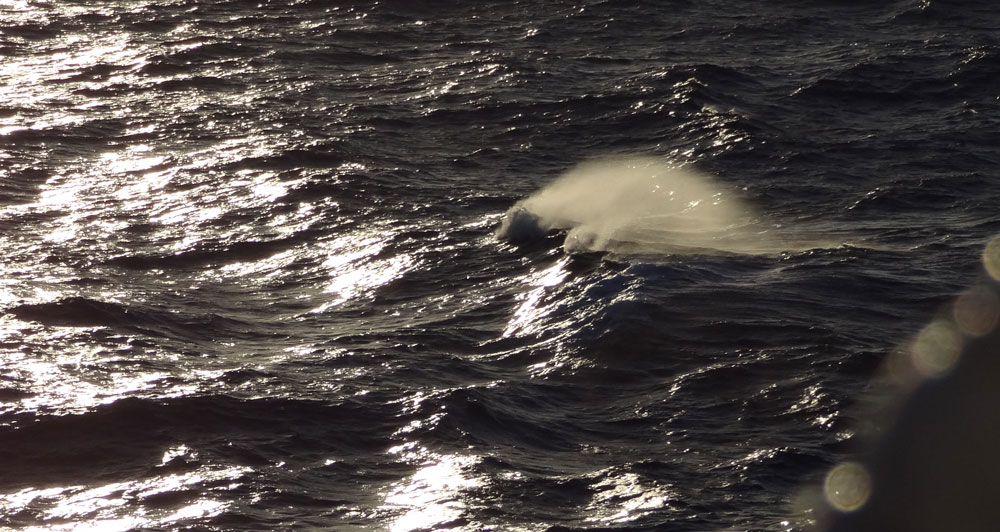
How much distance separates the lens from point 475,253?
733 inches

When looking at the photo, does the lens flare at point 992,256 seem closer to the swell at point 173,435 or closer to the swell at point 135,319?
the swell at point 173,435

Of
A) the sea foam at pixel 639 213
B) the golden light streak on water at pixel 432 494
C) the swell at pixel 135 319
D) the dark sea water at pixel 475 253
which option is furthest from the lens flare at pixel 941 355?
the sea foam at pixel 639 213

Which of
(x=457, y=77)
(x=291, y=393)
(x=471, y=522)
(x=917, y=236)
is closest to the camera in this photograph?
(x=471, y=522)

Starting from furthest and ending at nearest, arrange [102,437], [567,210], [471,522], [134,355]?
[567,210]
[134,355]
[102,437]
[471,522]

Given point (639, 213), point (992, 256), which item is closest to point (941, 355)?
point (992, 256)

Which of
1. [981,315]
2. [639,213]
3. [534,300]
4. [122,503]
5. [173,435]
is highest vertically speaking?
[981,315]

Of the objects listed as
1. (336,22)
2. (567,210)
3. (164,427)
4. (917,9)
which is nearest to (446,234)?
(567,210)

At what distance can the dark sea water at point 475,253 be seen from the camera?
1217cm

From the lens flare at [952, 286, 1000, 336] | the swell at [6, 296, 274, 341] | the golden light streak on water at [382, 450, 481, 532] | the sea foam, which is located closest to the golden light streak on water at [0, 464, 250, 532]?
the golden light streak on water at [382, 450, 481, 532]

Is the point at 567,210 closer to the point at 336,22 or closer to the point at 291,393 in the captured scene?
the point at 291,393

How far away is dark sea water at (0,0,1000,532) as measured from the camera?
12172 mm

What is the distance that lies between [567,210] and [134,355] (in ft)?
23.8

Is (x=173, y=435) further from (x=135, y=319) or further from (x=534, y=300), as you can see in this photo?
(x=534, y=300)

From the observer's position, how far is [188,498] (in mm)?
11547
